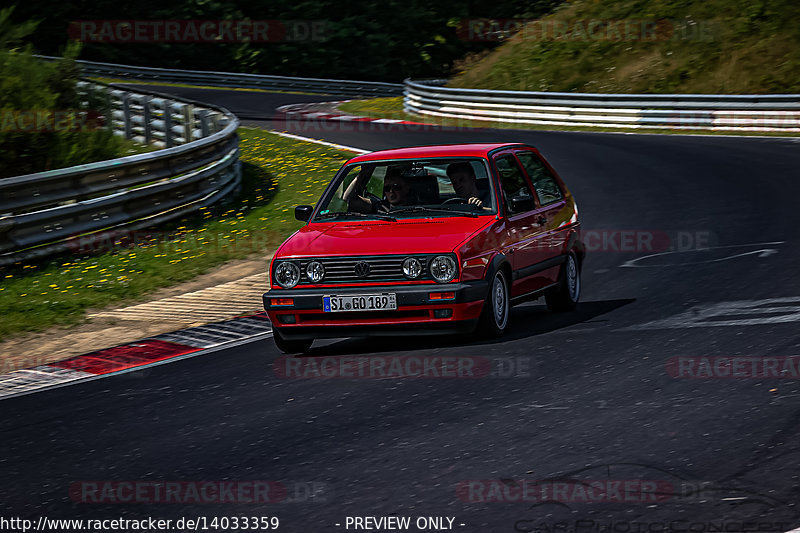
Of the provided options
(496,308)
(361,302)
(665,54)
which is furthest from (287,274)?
(665,54)

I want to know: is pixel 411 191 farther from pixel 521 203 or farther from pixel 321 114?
pixel 321 114

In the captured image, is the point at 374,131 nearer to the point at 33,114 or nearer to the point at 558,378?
the point at 33,114

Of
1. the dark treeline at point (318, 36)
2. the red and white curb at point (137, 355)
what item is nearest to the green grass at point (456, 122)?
the dark treeline at point (318, 36)

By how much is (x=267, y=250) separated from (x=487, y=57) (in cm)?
3554

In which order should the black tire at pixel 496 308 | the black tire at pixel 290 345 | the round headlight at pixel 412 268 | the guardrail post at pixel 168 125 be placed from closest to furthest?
the round headlight at pixel 412 268, the black tire at pixel 496 308, the black tire at pixel 290 345, the guardrail post at pixel 168 125

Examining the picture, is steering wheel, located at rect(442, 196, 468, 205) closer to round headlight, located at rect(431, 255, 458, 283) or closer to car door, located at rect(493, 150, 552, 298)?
car door, located at rect(493, 150, 552, 298)

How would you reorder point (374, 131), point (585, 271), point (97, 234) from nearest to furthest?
point (585, 271) → point (97, 234) → point (374, 131)

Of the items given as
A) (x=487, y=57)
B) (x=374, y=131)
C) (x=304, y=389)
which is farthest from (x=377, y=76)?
(x=304, y=389)

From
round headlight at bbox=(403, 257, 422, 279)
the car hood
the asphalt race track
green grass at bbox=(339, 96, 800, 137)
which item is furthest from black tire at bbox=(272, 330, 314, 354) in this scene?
green grass at bbox=(339, 96, 800, 137)

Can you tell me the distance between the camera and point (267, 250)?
1494cm

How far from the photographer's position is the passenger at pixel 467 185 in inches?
390

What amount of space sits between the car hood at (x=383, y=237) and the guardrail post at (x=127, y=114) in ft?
57.6

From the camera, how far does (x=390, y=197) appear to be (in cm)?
1015

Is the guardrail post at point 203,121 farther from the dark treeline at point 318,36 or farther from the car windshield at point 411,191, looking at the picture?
the dark treeline at point 318,36
